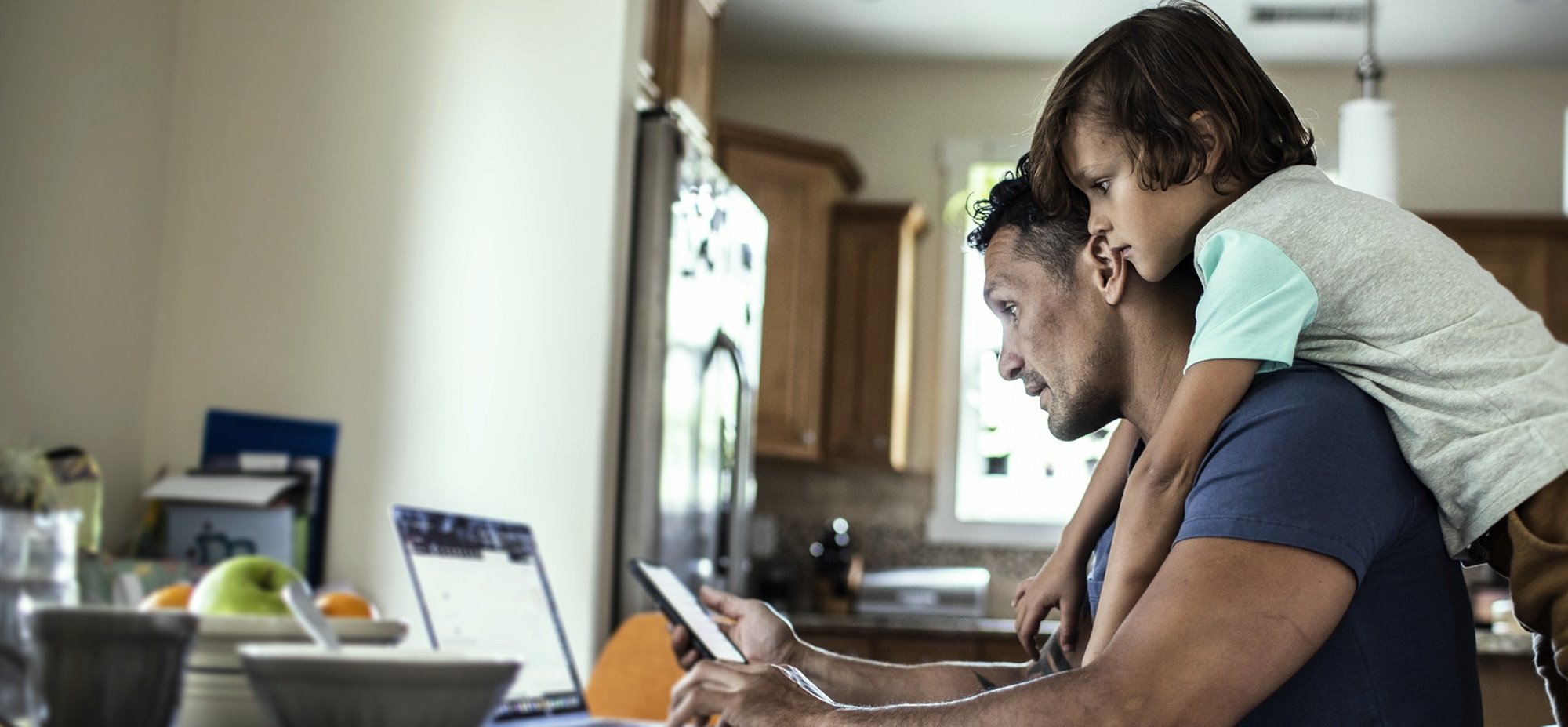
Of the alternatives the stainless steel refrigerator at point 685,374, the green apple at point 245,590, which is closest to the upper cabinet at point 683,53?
the stainless steel refrigerator at point 685,374

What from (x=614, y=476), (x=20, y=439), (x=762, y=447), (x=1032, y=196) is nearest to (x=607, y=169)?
(x=614, y=476)

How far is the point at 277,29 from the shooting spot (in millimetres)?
3352

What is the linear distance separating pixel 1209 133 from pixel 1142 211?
0.09 metres

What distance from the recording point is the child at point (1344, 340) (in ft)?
3.85

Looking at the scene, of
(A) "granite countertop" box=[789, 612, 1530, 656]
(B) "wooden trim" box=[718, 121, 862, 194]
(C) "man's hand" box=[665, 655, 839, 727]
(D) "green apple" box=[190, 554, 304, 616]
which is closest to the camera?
(D) "green apple" box=[190, 554, 304, 616]

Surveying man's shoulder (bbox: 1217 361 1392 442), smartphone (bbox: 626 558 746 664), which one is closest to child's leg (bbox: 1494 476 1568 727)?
man's shoulder (bbox: 1217 361 1392 442)

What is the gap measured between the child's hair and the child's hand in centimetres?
44

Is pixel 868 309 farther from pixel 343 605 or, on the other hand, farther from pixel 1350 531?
pixel 1350 531

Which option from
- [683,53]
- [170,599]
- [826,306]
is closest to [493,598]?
[170,599]

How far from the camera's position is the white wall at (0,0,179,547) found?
287 centimetres

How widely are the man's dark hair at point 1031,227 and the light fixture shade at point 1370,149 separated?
6.42 ft

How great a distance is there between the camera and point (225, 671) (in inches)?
37.3

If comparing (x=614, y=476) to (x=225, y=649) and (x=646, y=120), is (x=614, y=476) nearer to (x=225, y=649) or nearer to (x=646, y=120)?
(x=646, y=120)

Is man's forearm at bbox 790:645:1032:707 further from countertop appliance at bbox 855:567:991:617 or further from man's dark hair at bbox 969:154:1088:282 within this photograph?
countertop appliance at bbox 855:567:991:617
